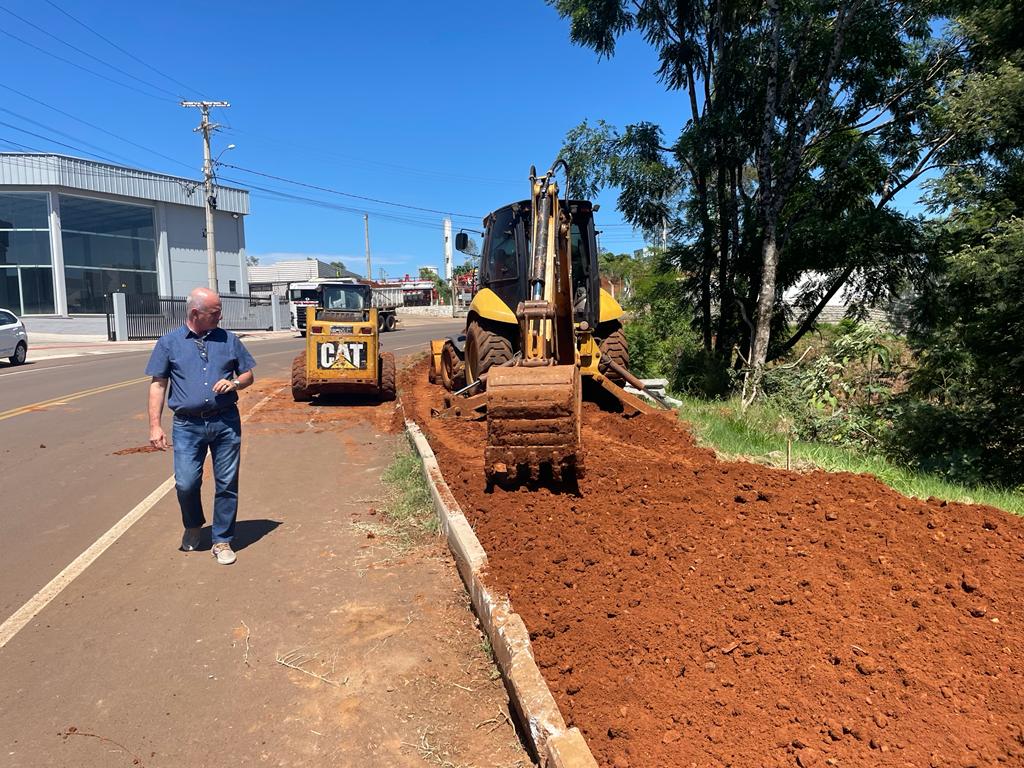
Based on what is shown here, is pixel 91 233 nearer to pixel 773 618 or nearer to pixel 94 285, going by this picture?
pixel 94 285

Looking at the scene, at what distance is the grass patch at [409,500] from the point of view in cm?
577

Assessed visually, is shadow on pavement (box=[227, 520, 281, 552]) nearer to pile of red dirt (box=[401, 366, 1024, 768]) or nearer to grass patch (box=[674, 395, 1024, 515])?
pile of red dirt (box=[401, 366, 1024, 768])

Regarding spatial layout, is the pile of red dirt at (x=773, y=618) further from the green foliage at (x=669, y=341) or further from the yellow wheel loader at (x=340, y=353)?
the green foliage at (x=669, y=341)

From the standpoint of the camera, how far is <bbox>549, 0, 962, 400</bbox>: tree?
11.0 metres

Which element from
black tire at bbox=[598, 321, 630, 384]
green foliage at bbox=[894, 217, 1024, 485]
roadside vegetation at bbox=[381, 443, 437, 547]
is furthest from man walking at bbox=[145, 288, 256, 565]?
green foliage at bbox=[894, 217, 1024, 485]

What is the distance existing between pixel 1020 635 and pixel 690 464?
3.66 m

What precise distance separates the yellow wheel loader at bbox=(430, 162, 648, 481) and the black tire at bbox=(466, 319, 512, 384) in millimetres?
14

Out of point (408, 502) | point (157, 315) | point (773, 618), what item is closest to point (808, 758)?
point (773, 618)

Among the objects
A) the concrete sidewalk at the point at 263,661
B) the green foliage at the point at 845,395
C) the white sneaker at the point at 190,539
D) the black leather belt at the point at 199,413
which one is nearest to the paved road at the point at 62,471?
the concrete sidewalk at the point at 263,661

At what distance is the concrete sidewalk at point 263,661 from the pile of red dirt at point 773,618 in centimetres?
49

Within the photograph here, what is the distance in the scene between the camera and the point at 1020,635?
3.17m

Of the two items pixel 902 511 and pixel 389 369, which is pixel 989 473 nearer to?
pixel 902 511

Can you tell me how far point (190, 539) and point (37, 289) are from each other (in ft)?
125

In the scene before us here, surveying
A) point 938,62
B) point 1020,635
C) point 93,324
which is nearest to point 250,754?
point 1020,635
